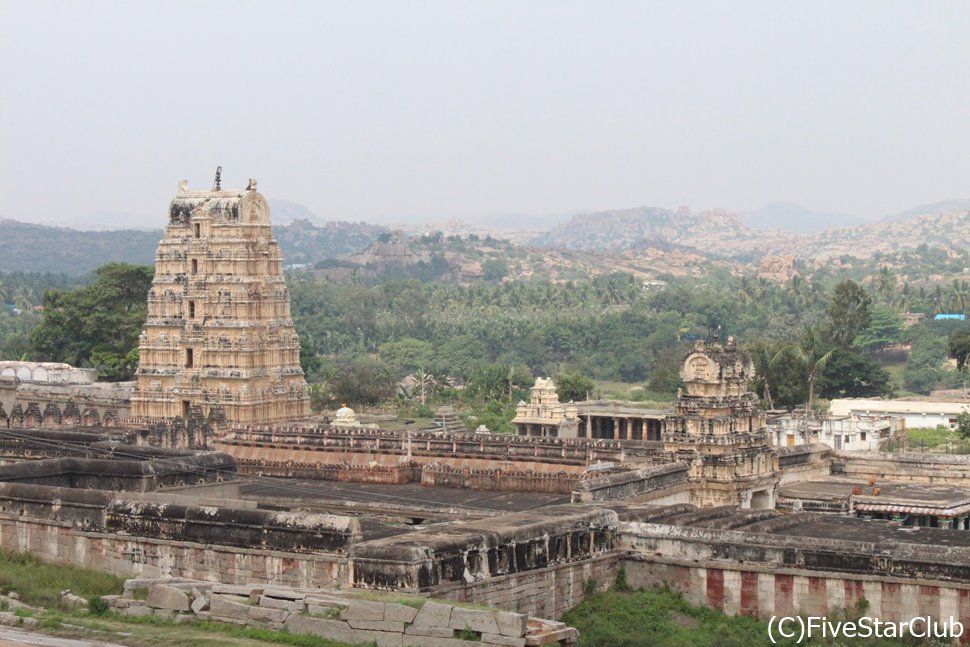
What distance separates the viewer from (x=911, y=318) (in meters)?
145

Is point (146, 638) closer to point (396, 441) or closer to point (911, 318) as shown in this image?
point (396, 441)

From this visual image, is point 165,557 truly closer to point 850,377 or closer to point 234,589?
point 234,589

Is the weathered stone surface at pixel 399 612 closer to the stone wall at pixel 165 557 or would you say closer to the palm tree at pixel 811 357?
the stone wall at pixel 165 557

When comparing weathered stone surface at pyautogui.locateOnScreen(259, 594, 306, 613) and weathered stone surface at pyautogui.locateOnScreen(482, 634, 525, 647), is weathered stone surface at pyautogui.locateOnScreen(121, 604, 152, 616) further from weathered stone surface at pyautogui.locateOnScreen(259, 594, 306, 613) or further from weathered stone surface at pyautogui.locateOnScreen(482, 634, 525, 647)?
weathered stone surface at pyautogui.locateOnScreen(482, 634, 525, 647)

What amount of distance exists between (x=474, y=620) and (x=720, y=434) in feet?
70.7

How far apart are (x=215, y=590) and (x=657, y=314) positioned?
127018 millimetres

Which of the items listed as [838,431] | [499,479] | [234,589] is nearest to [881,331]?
[838,431]

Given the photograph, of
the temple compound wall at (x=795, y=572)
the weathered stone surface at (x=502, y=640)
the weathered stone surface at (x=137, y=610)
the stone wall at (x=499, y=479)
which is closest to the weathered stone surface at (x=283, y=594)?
the weathered stone surface at (x=137, y=610)

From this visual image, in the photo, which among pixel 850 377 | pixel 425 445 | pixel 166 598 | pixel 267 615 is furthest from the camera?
pixel 850 377

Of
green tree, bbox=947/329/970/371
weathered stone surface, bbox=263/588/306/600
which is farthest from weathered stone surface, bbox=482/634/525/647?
green tree, bbox=947/329/970/371

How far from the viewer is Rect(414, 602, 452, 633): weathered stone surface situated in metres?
28.2

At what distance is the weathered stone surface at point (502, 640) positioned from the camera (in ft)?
90.8

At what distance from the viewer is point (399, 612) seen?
93.3ft

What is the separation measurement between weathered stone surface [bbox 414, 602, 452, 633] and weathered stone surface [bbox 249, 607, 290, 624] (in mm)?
2477
